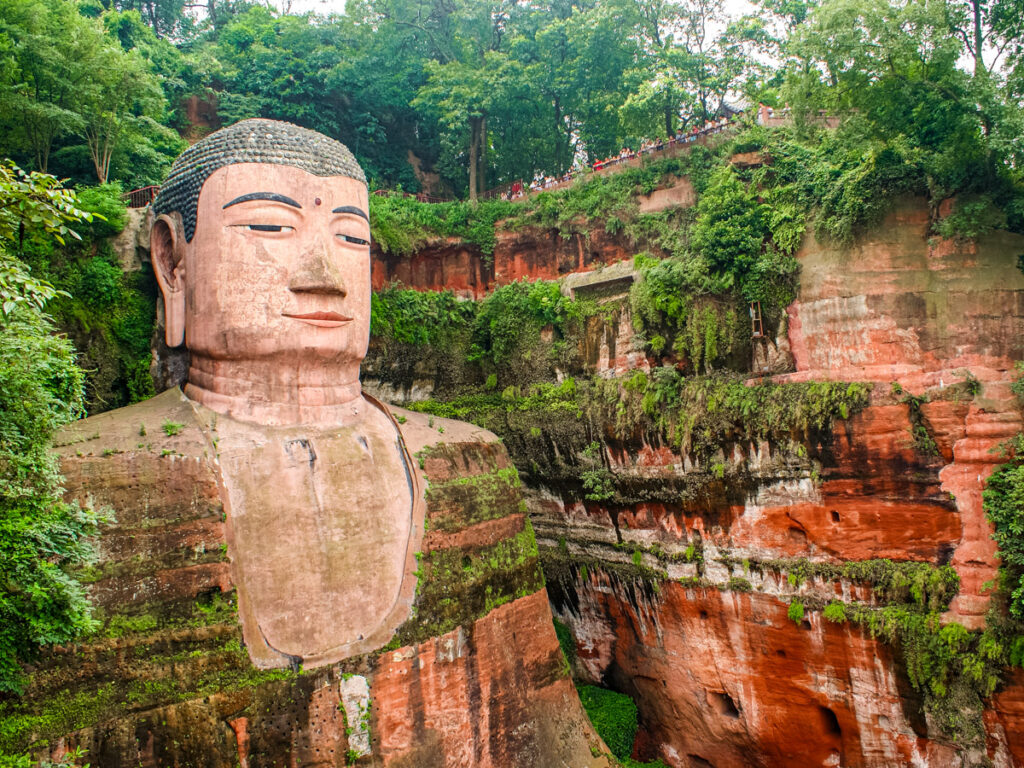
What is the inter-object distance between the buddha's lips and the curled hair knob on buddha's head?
5.96 feet

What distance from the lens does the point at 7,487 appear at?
562 cm

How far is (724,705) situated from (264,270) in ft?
35.3

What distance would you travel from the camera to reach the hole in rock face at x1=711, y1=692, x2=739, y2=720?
500 inches

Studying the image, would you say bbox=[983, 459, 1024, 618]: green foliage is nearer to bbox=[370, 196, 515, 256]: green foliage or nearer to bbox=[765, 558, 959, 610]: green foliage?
bbox=[765, 558, 959, 610]: green foliage

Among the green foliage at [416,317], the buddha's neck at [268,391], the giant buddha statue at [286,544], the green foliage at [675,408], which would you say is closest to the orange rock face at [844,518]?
the green foliage at [675,408]

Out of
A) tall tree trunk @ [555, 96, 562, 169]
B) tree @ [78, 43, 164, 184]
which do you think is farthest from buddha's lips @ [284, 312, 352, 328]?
tall tree trunk @ [555, 96, 562, 169]

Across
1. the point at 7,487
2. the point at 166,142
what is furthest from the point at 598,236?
the point at 7,487

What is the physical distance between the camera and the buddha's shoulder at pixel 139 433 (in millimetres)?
7742

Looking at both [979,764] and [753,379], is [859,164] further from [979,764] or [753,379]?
[979,764]

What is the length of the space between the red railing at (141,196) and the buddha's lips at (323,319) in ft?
17.2

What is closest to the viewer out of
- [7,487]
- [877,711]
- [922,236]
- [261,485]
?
[7,487]

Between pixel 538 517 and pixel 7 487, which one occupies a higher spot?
pixel 7 487

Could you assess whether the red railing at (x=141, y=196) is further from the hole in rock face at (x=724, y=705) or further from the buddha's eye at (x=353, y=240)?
the hole in rock face at (x=724, y=705)

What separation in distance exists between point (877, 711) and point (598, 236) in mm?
10537
